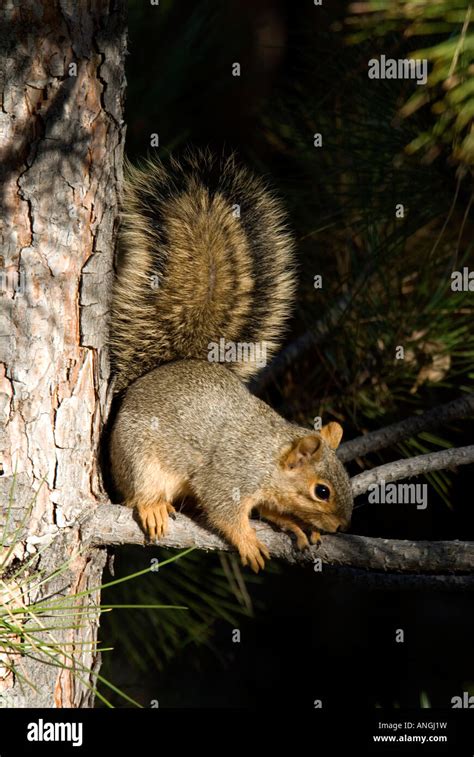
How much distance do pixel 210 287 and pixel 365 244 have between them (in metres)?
0.48

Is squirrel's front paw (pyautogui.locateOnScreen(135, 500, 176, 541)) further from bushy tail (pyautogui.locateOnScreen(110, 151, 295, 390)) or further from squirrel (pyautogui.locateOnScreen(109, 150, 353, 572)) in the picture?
bushy tail (pyautogui.locateOnScreen(110, 151, 295, 390))

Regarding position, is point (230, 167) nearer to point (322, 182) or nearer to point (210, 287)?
point (210, 287)

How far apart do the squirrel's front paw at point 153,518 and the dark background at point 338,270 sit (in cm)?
27

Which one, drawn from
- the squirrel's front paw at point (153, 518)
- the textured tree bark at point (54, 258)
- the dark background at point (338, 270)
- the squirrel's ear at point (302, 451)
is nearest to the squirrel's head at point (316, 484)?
the squirrel's ear at point (302, 451)

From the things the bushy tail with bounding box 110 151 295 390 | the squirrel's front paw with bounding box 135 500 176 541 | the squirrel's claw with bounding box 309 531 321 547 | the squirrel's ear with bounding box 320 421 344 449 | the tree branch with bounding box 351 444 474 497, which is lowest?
the squirrel's claw with bounding box 309 531 321 547

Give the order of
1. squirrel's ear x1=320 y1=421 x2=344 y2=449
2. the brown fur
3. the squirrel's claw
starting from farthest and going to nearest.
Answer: squirrel's ear x1=320 y1=421 x2=344 y2=449 < the brown fur < the squirrel's claw

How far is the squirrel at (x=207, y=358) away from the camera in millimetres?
1331

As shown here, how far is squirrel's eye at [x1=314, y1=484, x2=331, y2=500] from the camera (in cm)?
139

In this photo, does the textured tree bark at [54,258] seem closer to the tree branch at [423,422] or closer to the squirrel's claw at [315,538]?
the squirrel's claw at [315,538]

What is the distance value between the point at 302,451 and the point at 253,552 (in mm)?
208

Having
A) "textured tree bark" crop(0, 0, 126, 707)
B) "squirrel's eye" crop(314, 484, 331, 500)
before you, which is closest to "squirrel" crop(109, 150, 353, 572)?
"squirrel's eye" crop(314, 484, 331, 500)

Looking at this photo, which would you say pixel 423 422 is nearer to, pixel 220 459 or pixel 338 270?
pixel 220 459

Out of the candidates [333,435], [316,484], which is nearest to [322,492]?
[316,484]

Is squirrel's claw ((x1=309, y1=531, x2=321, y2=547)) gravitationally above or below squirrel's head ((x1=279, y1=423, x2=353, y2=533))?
below
